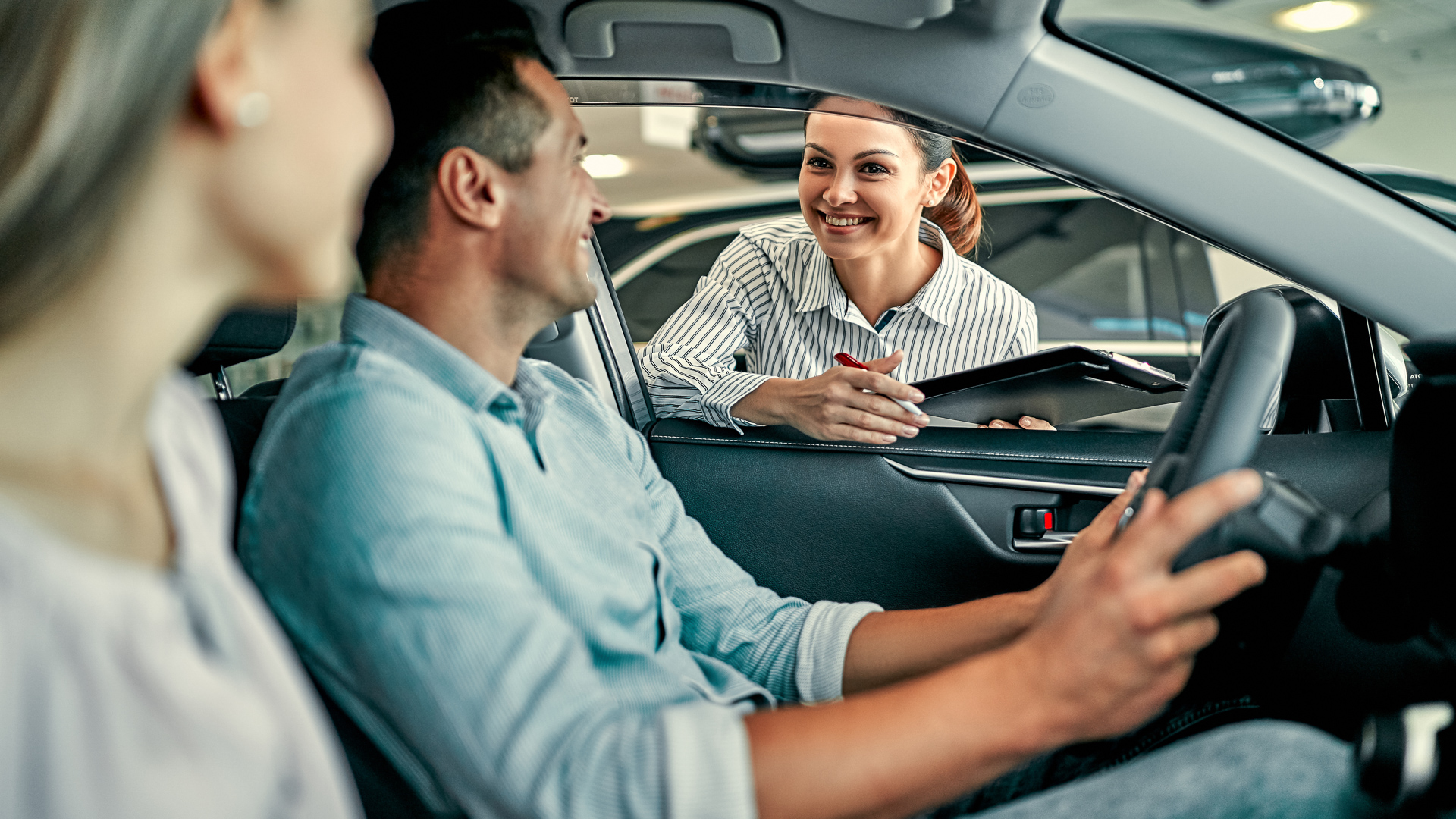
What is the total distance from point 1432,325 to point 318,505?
3.67 ft

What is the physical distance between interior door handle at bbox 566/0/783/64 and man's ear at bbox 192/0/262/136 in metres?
0.73

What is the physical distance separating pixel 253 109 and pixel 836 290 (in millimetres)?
1631

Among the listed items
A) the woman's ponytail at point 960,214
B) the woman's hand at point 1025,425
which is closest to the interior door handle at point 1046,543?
the woman's hand at point 1025,425

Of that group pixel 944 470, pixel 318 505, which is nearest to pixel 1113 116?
pixel 944 470

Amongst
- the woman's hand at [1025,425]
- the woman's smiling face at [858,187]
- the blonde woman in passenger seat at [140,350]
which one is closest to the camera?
the blonde woman in passenger seat at [140,350]

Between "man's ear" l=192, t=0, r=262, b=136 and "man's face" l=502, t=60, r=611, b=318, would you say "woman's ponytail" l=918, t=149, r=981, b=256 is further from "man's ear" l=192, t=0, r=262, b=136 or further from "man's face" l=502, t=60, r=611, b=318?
"man's ear" l=192, t=0, r=262, b=136

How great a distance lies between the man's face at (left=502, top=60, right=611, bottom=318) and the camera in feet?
3.36

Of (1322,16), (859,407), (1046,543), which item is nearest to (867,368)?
(859,407)

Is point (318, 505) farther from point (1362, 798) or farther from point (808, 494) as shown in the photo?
point (808, 494)

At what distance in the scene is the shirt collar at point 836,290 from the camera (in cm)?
204

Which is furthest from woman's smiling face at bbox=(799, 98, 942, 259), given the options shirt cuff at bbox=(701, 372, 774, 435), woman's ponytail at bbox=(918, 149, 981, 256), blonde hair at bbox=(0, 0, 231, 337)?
blonde hair at bbox=(0, 0, 231, 337)

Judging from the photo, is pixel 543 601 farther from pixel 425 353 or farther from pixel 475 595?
pixel 425 353

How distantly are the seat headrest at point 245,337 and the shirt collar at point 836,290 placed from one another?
42.5 inches

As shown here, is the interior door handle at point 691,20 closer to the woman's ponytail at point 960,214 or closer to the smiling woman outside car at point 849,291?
the smiling woman outside car at point 849,291
